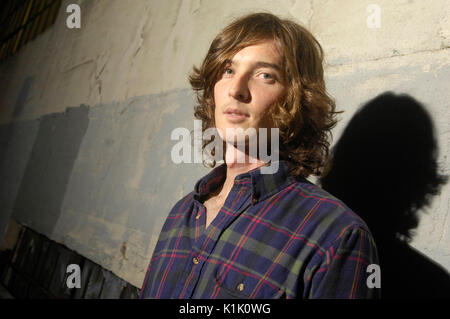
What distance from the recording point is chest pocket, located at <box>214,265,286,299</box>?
2.83 ft

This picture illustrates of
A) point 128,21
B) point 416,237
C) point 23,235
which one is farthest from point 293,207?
point 23,235

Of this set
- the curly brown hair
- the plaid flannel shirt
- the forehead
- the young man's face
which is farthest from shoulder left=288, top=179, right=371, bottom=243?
the forehead

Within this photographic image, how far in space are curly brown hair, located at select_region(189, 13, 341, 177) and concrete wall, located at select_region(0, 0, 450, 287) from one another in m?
0.22

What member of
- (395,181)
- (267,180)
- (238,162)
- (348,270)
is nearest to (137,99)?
(238,162)

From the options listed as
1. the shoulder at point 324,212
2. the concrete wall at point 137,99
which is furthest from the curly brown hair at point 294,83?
the concrete wall at point 137,99

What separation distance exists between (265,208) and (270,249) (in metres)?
0.13

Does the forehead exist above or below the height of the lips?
above

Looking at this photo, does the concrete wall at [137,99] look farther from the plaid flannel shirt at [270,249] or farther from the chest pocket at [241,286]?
the chest pocket at [241,286]

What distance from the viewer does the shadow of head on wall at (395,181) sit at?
103 centimetres

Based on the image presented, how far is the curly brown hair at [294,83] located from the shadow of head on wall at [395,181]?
14 centimetres

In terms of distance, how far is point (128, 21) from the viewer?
2.84 meters

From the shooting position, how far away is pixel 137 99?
99.2 inches

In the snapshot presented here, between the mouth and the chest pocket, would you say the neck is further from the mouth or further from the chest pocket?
the chest pocket

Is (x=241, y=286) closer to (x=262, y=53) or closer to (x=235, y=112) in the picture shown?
(x=235, y=112)
